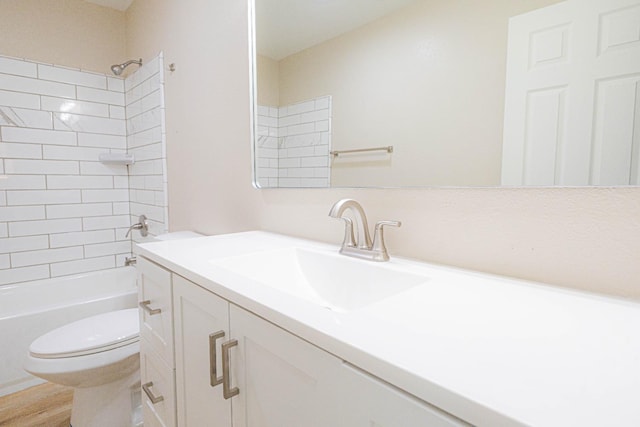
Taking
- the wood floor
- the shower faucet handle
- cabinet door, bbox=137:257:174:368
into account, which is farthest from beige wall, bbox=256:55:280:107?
the wood floor

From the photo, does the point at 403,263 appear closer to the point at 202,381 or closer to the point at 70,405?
the point at 202,381

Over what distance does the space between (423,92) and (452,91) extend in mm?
81

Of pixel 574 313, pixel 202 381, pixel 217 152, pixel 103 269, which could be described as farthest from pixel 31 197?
pixel 574 313

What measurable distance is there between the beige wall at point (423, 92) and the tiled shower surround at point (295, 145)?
51 mm

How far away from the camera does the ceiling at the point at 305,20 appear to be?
3.41ft

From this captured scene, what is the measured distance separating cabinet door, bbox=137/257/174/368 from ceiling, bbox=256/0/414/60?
0.90 meters

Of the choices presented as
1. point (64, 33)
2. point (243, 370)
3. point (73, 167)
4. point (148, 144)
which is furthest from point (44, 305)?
point (243, 370)

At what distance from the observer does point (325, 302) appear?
92 centimetres

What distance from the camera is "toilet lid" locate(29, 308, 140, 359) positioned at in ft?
4.27

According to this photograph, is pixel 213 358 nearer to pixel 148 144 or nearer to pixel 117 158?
pixel 148 144

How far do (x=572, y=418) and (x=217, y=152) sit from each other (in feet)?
5.09

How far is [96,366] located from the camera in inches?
51.4

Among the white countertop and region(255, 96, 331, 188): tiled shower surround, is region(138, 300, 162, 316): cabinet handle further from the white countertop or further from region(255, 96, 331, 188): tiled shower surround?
region(255, 96, 331, 188): tiled shower surround

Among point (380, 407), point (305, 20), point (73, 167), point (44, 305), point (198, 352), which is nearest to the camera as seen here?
point (380, 407)
